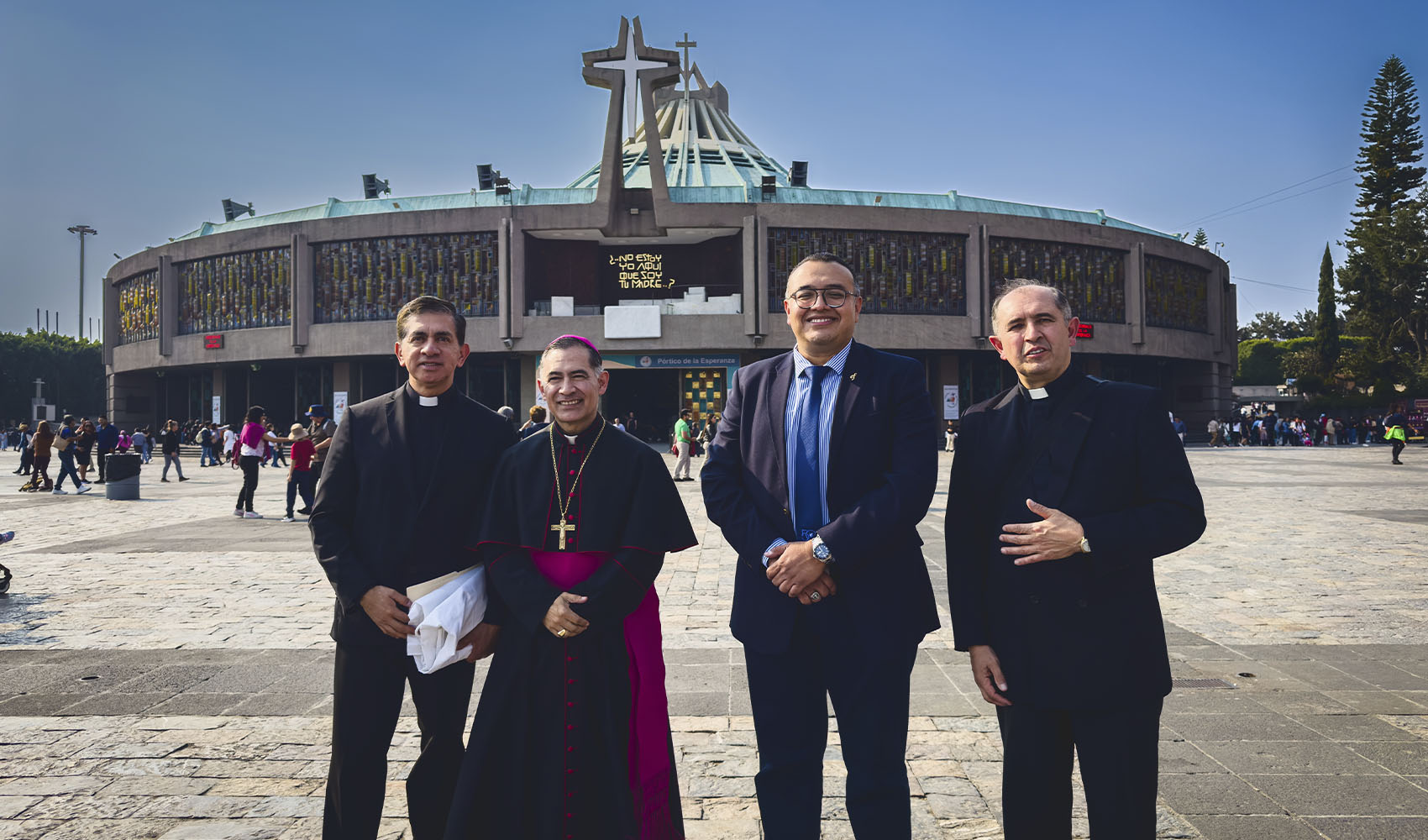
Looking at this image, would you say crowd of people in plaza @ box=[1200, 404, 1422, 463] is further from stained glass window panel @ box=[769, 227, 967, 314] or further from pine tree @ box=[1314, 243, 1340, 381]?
stained glass window panel @ box=[769, 227, 967, 314]

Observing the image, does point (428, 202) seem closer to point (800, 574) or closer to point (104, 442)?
point (104, 442)

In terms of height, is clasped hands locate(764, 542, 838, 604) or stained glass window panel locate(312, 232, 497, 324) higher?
stained glass window panel locate(312, 232, 497, 324)

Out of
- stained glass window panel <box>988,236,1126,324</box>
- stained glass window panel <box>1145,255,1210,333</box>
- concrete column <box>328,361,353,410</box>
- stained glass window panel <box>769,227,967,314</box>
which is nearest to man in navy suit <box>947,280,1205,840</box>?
stained glass window panel <box>769,227,967,314</box>

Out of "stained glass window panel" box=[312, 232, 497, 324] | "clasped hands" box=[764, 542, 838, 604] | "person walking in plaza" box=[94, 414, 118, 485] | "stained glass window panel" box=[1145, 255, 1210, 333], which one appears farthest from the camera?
"stained glass window panel" box=[1145, 255, 1210, 333]

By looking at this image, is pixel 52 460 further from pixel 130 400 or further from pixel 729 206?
pixel 729 206

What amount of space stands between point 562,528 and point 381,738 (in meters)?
0.95

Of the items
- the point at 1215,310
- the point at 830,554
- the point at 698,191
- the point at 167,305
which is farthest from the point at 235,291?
the point at 1215,310

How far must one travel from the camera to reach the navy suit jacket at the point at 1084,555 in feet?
7.66

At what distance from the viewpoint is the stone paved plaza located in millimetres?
3229

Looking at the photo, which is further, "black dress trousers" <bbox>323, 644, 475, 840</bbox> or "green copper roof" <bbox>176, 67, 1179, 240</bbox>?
"green copper roof" <bbox>176, 67, 1179, 240</bbox>

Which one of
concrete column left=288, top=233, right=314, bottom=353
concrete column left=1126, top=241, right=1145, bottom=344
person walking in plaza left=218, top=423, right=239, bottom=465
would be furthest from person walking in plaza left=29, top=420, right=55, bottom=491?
concrete column left=1126, top=241, right=1145, bottom=344

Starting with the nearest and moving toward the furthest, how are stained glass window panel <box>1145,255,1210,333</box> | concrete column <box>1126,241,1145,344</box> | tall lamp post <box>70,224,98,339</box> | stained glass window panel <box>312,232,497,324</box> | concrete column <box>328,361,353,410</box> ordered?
stained glass window panel <box>312,232,497,324</box>
concrete column <box>328,361,353,410</box>
concrete column <box>1126,241,1145,344</box>
stained glass window panel <box>1145,255,1210,333</box>
tall lamp post <box>70,224,98,339</box>

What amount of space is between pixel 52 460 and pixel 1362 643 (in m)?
37.7

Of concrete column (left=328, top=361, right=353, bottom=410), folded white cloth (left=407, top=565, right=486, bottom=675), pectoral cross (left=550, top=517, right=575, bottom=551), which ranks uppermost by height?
concrete column (left=328, top=361, right=353, bottom=410)
